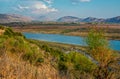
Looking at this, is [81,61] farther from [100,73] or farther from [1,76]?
[1,76]

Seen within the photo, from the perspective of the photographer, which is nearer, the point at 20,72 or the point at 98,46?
the point at 20,72

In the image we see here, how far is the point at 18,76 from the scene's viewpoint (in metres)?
6.11

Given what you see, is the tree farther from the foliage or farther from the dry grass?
the dry grass

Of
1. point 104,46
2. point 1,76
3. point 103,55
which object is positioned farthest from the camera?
point 104,46

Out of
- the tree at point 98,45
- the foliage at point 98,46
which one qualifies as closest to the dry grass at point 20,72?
the foliage at point 98,46

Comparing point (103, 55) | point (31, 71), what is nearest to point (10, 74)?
point (31, 71)

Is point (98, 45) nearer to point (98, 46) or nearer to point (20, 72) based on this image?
point (98, 46)

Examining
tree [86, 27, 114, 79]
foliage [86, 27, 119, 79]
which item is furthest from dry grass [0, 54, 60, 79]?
tree [86, 27, 114, 79]

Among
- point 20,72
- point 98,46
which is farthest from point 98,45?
point 20,72

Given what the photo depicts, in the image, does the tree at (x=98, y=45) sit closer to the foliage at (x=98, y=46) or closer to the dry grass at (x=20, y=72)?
the foliage at (x=98, y=46)

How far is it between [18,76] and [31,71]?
572 mm

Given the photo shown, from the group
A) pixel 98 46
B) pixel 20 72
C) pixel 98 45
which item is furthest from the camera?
pixel 98 45

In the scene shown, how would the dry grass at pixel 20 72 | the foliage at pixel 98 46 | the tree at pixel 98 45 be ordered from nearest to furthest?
the dry grass at pixel 20 72 < the foliage at pixel 98 46 < the tree at pixel 98 45

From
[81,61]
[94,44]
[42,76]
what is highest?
[42,76]
